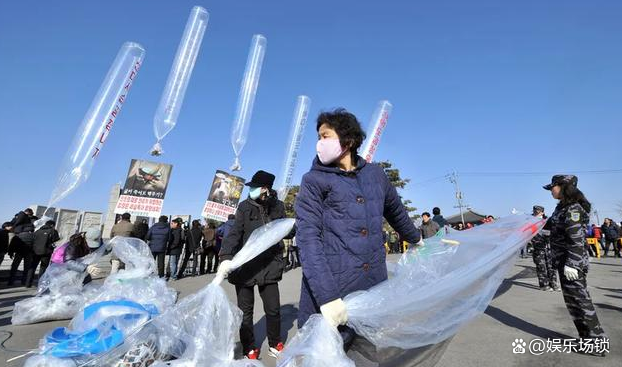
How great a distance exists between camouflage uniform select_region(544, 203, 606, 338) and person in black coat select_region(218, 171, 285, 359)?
2.87m

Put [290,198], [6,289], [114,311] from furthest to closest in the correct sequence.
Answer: [290,198], [6,289], [114,311]

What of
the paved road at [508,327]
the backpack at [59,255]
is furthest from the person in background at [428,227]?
the backpack at [59,255]

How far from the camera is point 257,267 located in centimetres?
324

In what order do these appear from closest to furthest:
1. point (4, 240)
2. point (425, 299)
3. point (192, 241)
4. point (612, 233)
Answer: point (425, 299) < point (4, 240) < point (192, 241) < point (612, 233)

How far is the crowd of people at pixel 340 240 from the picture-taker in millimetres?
1742

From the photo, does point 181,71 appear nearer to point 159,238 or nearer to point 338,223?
point 159,238

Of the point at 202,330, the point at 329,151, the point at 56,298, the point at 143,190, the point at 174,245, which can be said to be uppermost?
the point at 329,151

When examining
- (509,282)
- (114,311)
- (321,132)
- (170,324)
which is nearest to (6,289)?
(114,311)

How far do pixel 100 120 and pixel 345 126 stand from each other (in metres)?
5.63

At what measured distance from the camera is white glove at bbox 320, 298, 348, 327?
1.56m

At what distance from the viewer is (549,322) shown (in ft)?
14.3

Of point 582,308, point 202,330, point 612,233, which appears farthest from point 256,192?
point 612,233

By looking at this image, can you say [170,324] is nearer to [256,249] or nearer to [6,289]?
[256,249]

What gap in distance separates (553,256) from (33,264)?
10223mm
